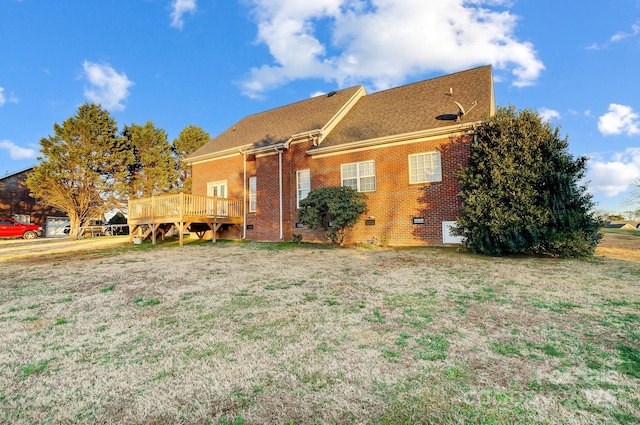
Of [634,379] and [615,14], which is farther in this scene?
[615,14]

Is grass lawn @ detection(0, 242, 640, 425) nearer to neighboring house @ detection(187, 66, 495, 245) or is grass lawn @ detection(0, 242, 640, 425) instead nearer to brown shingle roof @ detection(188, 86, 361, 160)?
neighboring house @ detection(187, 66, 495, 245)

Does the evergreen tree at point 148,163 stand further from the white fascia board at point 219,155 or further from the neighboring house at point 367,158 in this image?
the neighboring house at point 367,158

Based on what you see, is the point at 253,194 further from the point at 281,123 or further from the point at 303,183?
the point at 281,123

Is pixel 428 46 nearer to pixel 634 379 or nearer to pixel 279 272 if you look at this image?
pixel 279 272

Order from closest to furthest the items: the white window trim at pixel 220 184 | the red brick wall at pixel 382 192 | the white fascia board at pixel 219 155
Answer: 1. the red brick wall at pixel 382 192
2. the white fascia board at pixel 219 155
3. the white window trim at pixel 220 184

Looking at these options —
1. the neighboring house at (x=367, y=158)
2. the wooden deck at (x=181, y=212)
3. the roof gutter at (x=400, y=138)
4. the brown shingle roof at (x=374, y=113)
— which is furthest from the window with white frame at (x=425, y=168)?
the wooden deck at (x=181, y=212)

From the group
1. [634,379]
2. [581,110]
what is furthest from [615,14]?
[634,379]

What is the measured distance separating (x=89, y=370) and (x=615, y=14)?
1528 cm

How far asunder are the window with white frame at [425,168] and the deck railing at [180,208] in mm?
8560

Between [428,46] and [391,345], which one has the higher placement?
[428,46]

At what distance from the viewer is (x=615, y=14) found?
369 inches

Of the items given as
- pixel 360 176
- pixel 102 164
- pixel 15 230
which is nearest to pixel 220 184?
pixel 360 176

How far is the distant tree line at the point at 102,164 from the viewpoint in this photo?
2416cm

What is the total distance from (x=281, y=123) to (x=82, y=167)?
19.5m
